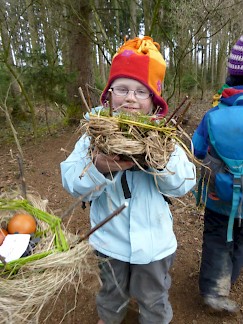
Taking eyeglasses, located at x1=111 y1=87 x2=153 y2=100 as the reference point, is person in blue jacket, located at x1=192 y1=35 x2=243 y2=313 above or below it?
below

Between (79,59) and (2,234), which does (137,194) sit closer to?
(2,234)

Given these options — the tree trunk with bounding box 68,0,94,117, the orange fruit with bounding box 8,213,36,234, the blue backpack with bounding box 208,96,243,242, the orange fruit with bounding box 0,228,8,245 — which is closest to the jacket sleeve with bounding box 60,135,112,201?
the orange fruit with bounding box 8,213,36,234

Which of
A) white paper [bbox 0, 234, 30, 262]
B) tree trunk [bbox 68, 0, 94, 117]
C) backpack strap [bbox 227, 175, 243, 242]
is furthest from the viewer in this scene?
tree trunk [bbox 68, 0, 94, 117]

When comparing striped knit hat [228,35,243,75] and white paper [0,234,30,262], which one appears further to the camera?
striped knit hat [228,35,243,75]

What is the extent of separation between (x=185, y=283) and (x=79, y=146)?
170cm

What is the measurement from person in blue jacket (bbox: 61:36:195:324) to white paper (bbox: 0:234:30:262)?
39cm

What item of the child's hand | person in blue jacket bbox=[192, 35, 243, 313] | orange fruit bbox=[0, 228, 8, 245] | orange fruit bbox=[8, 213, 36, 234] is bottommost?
person in blue jacket bbox=[192, 35, 243, 313]

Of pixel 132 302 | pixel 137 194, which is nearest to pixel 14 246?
pixel 137 194

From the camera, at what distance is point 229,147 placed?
1.91 m

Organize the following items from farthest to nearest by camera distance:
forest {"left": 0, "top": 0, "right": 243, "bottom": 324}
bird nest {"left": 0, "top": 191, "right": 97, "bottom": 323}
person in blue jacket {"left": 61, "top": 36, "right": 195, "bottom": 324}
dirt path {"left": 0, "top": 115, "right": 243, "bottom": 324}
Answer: forest {"left": 0, "top": 0, "right": 243, "bottom": 324}, dirt path {"left": 0, "top": 115, "right": 243, "bottom": 324}, person in blue jacket {"left": 61, "top": 36, "right": 195, "bottom": 324}, bird nest {"left": 0, "top": 191, "right": 97, "bottom": 323}

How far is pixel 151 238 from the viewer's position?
1.71 m

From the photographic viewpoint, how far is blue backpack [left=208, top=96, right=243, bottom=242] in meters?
1.88

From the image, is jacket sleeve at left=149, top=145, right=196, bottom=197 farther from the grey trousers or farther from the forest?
the forest

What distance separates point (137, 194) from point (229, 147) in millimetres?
661
